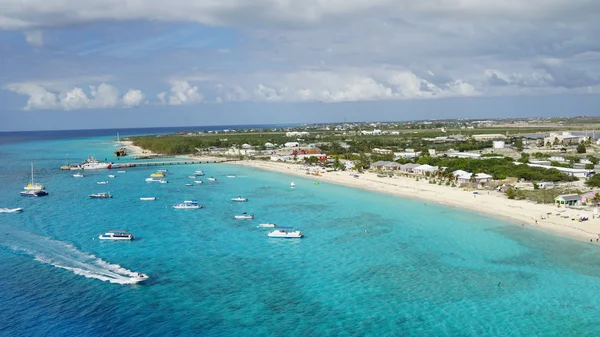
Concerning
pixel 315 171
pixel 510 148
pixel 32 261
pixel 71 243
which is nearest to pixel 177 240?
pixel 71 243

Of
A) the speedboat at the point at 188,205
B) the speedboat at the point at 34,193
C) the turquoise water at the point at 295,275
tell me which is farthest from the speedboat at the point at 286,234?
the speedboat at the point at 34,193

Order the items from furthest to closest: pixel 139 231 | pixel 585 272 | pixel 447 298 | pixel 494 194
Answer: pixel 494 194, pixel 139 231, pixel 585 272, pixel 447 298

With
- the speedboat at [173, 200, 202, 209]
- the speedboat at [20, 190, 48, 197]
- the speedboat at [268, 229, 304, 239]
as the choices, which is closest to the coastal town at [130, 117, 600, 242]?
the speedboat at [268, 229, 304, 239]

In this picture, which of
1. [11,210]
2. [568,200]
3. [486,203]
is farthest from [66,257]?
[568,200]

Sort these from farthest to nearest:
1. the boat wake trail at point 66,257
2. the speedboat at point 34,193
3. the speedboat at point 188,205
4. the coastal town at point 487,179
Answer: the speedboat at point 34,193
the speedboat at point 188,205
the coastal town at point 487,179
the boat wake trail at point 66,257

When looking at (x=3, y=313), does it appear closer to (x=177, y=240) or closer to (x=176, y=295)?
(x=176, y=295)

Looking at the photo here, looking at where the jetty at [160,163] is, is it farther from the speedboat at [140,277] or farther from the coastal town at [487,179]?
the speedboat at [140,277]
